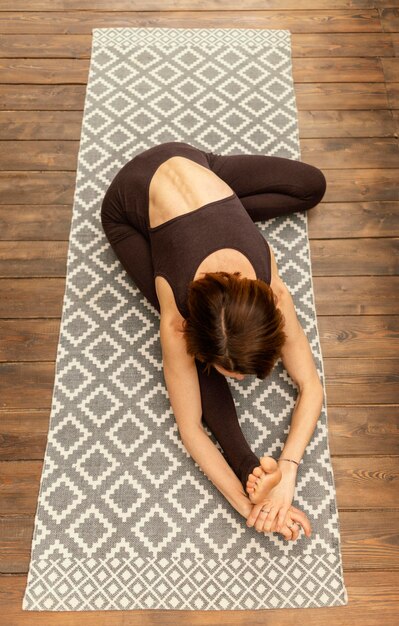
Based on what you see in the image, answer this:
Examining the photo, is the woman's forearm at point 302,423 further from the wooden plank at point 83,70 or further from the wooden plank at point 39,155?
the wooden plank at point 83,70

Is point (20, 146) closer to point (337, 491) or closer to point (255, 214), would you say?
point (255, 214)

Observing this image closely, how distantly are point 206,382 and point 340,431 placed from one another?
1.36 ft

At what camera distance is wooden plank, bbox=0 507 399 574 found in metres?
1.46

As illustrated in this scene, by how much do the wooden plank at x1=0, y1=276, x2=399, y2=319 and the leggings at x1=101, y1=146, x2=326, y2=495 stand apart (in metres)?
0.26

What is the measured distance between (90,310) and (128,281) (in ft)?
0.48

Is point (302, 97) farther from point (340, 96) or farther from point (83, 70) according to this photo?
point (83, 70)

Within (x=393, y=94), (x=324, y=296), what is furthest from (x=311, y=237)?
(x=393, y=94)

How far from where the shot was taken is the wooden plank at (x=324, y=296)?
5.78 ft

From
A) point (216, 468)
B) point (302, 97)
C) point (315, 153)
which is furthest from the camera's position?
point (302, 97)

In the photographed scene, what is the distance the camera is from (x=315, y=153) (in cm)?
202

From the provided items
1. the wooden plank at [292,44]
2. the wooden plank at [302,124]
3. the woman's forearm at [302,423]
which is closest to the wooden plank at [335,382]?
the woman's forearm at [302,423]

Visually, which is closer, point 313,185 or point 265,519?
point 265,519

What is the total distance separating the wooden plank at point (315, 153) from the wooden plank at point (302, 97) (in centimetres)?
16

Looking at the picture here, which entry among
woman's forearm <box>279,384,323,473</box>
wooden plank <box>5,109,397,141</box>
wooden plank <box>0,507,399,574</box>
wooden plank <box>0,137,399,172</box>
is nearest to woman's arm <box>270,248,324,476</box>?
woman's forearm <box>279,384,323,473</box>
